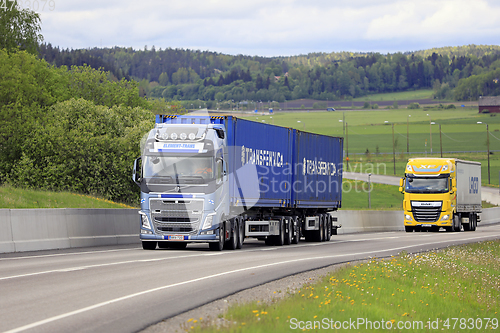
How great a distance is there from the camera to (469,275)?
50.8 feet

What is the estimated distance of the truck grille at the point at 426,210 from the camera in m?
40.6

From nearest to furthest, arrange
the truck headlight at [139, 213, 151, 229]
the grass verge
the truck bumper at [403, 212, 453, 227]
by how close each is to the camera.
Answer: the grass verge < the truck headlight at [139, 213, 151, 229] < the truck bumper at [403, 212, 453, 227]

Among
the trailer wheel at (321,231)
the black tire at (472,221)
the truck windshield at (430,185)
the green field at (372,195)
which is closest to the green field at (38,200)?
the trailer wheel at (321,231)

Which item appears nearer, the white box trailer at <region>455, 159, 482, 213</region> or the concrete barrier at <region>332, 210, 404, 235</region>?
the concrete barrier at <region>332, 210, 404, 235</region>

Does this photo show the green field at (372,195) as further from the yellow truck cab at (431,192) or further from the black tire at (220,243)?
the black tire at (220,243)

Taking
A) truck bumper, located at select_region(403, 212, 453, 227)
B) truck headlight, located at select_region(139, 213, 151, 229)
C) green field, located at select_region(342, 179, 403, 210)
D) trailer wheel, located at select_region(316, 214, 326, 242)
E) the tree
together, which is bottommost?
green field, located at select_region(342, 179, 403, 210)

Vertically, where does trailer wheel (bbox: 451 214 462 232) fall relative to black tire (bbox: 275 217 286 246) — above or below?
below

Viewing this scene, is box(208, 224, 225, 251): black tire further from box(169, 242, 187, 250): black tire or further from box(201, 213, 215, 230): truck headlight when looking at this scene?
box(169, 242, 187, 250): black tire

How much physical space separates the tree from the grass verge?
2424 inches

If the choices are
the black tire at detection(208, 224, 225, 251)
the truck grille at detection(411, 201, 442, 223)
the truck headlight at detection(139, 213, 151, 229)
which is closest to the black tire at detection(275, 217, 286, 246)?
the black tire at detection(208, 224, 225, 251)

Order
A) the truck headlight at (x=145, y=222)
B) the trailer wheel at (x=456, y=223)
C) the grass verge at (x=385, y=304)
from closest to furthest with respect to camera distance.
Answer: the grass verge at (x=385, y=304) → the truck headlight at (x=145, y=222) → the trailer wheel at (x=456, y=223)

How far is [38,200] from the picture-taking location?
29734 millimetres

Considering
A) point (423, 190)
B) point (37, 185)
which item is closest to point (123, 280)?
point (423, 190)

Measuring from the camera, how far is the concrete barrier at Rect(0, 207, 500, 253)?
19430 mm
